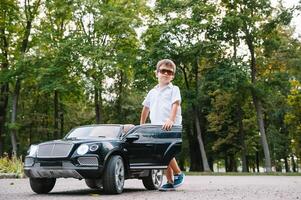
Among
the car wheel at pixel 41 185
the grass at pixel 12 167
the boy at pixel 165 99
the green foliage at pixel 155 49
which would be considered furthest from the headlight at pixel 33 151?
the green foliage at pixel 155 49

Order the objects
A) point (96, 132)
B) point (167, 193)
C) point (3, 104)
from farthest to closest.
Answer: point (3, 104) < point (96, 132) < point (167, 193)

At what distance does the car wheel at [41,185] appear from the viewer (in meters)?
8.65

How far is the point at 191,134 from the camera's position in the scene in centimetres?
4419

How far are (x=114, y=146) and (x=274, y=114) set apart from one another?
33467mm

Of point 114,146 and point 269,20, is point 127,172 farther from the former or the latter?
point 269,20

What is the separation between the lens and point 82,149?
804 cm

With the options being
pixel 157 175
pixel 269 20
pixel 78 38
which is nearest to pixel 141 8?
pixel 78 38

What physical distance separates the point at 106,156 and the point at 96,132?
111cm

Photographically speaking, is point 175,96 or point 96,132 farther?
point 96,132

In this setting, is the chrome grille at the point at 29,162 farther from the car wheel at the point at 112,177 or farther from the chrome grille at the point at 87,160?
the car wheel at the point at 112,177

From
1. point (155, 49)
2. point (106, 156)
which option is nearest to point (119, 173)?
point (106, 156)

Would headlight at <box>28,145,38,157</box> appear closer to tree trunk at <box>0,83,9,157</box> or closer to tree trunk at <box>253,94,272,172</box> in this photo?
tree trunk at <box>253,94,272,172</box>

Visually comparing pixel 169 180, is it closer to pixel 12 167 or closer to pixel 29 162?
pixel 29 162

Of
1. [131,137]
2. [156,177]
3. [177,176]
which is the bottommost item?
[156,177]
